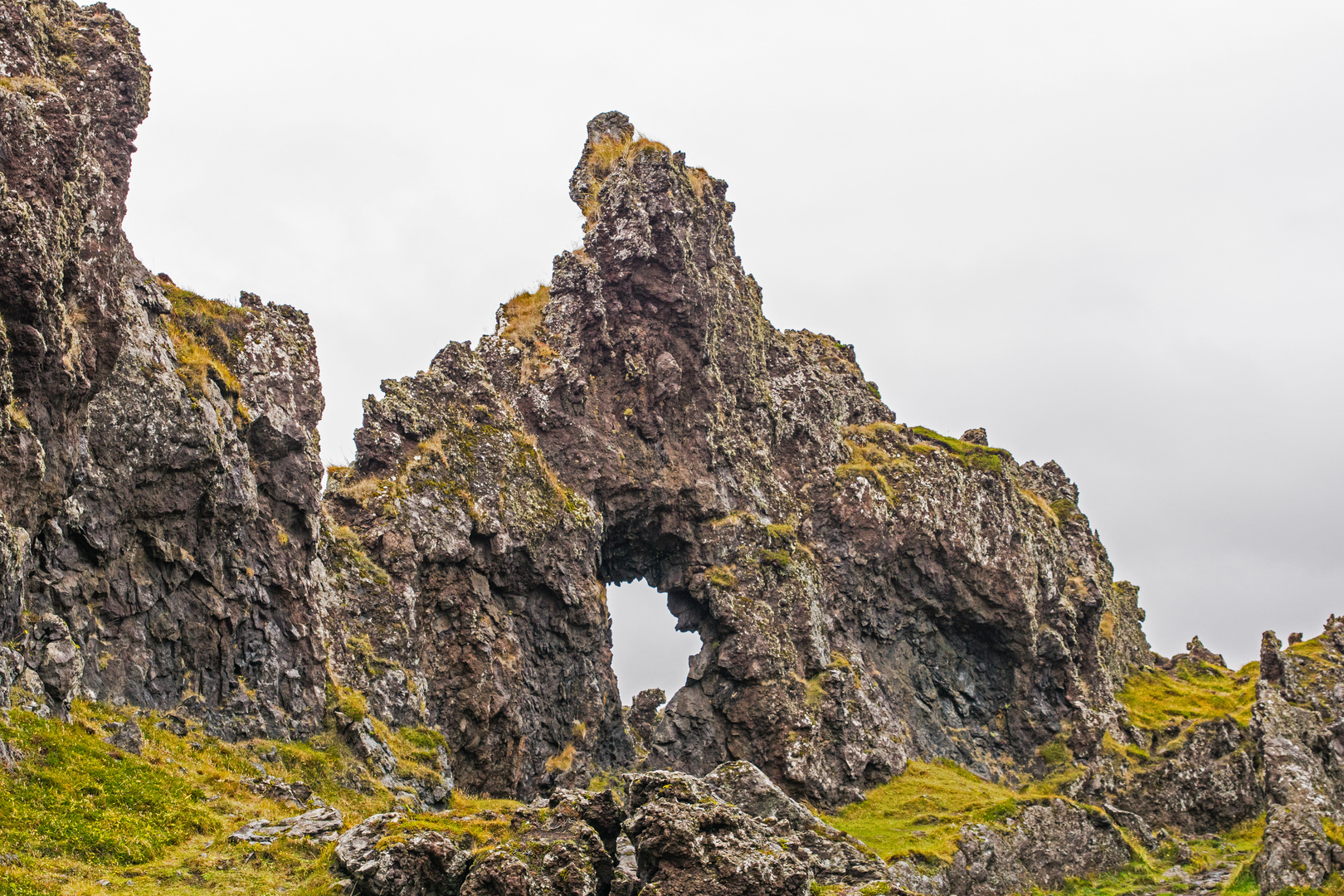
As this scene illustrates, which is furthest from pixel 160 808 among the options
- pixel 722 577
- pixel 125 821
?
pixel 722 577

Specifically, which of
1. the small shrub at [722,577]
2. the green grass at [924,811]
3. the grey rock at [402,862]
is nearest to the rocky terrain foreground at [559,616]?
the grey rock at [402,862]

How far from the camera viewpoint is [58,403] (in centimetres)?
2344

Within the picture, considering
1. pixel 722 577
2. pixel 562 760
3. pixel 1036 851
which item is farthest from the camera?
pixel 722 577

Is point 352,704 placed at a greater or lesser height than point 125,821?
greater

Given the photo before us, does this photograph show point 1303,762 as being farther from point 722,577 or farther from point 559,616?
point 559,616

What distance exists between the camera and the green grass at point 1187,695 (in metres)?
68.1

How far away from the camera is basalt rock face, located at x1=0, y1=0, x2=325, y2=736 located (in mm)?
22031

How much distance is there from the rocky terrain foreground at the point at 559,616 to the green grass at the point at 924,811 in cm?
35

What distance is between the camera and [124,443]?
28547 millimetres

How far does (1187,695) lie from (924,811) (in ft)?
148

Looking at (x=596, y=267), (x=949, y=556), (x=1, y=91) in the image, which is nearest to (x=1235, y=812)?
(x=949, y=556)

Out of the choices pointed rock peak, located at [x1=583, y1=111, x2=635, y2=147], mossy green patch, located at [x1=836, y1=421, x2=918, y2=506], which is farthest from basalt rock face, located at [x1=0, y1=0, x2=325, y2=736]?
mossy green patch, located at [x1=836, y1=421, x2=918, y2=506]

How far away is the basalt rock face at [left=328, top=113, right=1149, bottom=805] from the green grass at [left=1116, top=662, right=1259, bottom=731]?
382 cm

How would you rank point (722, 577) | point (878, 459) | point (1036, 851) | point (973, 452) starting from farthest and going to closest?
1. point (973, 452)
2. point (878, 459)
3. point (722, 577)
4. point (1036, 851)
